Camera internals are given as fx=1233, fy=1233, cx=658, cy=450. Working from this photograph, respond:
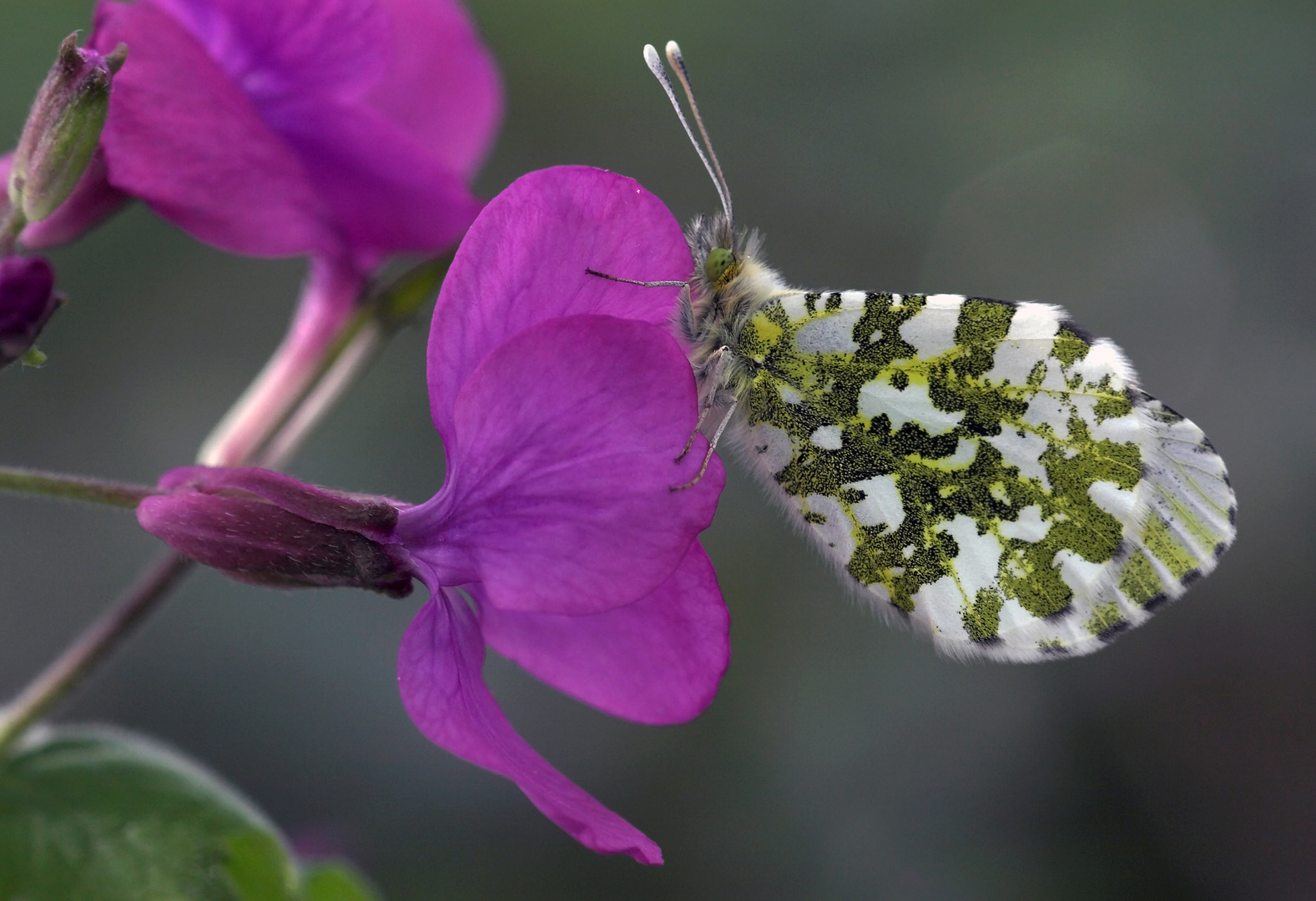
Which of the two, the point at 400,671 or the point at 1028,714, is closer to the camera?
the point at 400,671

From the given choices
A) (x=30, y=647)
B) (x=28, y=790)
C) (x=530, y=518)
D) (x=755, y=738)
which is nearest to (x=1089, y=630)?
(x=530, y=518)

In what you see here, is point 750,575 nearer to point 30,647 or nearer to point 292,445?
point 30,647

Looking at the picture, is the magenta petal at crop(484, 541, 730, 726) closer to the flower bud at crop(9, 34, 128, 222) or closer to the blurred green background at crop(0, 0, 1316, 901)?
the flower bud at crop(9, 34, 128, 222)

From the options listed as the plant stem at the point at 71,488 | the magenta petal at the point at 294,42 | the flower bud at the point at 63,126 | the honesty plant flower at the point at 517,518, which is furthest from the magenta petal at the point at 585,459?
the magenta petal at the point at 294,42

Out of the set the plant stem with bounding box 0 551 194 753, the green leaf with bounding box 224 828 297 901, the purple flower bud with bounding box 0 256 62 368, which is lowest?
the green leaf with bounding box 224 828 297 901

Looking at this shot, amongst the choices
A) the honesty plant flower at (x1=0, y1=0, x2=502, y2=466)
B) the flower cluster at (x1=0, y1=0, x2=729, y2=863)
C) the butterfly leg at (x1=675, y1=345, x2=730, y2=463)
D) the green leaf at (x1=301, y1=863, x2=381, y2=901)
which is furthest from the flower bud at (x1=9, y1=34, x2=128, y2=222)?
the green leaf at (x1=301, y1=863, x2=381, y2=901)

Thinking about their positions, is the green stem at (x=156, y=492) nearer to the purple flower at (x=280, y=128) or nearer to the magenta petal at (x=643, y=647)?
the purple flower at (x=280, y=128)
